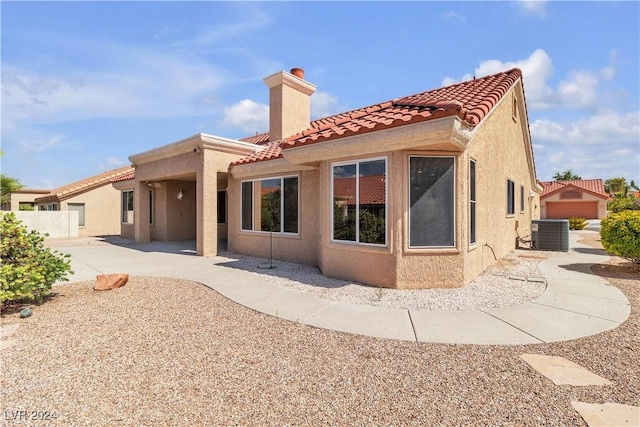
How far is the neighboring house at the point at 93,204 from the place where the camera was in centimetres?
2711

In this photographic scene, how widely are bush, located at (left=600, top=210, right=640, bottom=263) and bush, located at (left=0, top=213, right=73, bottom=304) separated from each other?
50.7ft

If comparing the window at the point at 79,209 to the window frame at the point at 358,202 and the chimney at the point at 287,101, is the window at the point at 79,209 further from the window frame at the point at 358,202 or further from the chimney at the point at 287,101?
the window frame at the point at 358,202

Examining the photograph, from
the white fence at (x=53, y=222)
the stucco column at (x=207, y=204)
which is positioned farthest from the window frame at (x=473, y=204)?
the white fence at (x=53, y=222)

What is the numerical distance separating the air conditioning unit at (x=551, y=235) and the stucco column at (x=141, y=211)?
817 inches

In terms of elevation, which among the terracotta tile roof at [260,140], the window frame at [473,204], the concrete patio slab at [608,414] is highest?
the terracotta tile roof at [260,140]

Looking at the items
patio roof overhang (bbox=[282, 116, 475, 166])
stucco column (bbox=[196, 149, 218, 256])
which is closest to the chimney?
stucco column (bbox=[196, 149, 218, 256])

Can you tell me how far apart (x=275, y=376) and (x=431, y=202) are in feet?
18.5

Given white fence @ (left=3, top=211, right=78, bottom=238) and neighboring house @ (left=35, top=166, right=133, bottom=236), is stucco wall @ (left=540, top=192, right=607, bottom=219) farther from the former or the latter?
white fence @ (left=3, top=211, right=78, bottom=238)

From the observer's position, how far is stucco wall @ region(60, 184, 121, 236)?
90.5 ft

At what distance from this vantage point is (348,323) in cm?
556

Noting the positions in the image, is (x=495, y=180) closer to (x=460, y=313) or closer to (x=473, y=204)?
(x=473, y=204)

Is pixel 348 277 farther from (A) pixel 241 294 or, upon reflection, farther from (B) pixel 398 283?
(A) pixel 241 294

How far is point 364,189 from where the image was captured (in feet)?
27.1

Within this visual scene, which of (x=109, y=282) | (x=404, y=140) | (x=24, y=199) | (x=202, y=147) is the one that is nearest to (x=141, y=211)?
(x=202, y=147)
